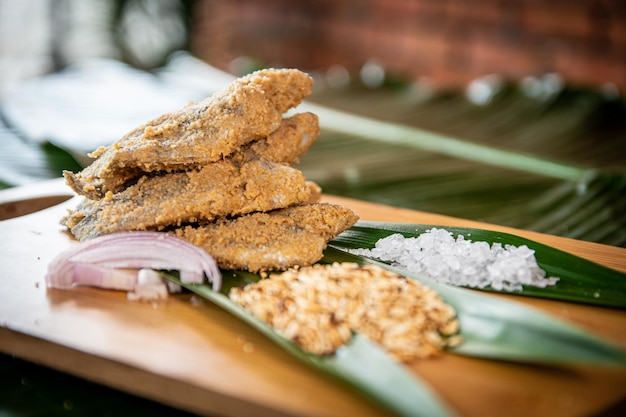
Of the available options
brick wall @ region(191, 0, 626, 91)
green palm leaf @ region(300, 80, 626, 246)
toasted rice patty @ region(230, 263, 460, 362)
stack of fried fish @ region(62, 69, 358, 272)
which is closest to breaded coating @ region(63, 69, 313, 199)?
stack of fried fish @ region(62, 69, 358, 272)

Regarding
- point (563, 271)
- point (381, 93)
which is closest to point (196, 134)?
point (563, 271)

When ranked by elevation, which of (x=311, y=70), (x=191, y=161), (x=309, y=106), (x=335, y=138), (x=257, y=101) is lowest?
(x=191, y=161)

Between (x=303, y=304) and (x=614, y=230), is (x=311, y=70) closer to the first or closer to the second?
(x=614, y=230)

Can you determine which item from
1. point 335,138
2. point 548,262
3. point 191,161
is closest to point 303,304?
point 191,161

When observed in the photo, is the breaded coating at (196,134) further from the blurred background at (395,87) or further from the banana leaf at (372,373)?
the blurred background at (395,87)

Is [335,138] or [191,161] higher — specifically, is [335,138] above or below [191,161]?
above

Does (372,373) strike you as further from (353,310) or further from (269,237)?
(269,237)
